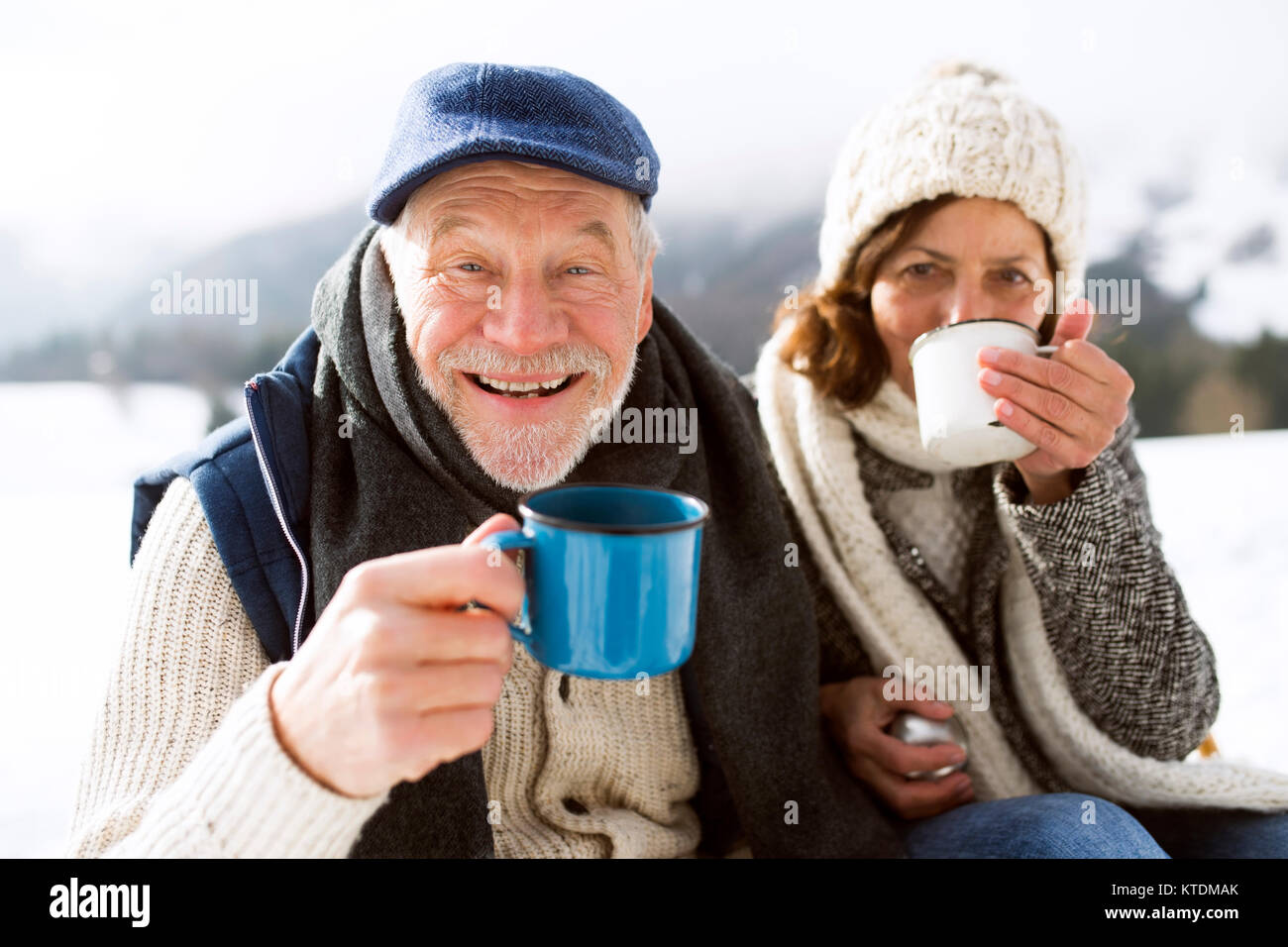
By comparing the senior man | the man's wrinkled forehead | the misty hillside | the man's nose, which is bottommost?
the senior man

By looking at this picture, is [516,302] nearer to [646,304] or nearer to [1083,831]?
[646,304]

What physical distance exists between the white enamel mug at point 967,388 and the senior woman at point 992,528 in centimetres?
3

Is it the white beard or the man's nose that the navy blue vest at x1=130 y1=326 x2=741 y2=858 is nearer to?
the white beard

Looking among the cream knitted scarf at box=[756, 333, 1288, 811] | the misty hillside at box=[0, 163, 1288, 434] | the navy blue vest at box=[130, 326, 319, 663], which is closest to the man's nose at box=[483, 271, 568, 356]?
the navy blue vest at box=[130, 326, 319, 663]

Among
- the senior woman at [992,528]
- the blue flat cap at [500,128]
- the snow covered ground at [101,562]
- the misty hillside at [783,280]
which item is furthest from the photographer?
the misty hillside at [783,280]

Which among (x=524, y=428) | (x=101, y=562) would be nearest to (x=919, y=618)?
(x=524, y=428)

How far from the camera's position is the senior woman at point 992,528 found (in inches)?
57.2

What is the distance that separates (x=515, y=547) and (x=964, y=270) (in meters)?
1.19

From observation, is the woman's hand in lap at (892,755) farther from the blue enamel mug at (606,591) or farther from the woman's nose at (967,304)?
the blue enamel mug at (606,591)

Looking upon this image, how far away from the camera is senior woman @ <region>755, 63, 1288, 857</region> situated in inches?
57.2

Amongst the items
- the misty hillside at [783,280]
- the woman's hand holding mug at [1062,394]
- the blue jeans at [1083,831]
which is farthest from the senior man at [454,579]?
the misty hillside at [783,280]

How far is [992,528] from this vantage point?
1.77 meters
